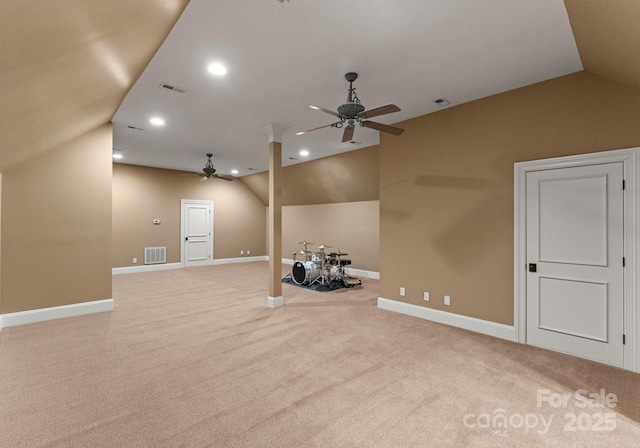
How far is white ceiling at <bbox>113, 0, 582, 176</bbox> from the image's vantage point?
2.39m

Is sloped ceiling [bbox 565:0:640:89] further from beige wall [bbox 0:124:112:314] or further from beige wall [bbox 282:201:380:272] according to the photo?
beige wall [bbox 0:124:112:314]

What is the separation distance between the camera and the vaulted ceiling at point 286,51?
206 cm

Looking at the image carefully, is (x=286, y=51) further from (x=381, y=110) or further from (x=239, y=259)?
(x=239, y=259)

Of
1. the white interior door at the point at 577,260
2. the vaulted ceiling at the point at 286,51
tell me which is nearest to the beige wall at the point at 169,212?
the vaulted ceiling at the point at 286,51

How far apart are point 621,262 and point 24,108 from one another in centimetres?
591

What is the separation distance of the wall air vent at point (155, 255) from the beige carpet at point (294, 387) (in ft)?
16.8

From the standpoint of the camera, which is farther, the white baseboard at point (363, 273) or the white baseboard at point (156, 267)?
the white baseboard at point (156, 267)

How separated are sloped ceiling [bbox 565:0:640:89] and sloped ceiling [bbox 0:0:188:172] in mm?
3061

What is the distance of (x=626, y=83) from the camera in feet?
9.89

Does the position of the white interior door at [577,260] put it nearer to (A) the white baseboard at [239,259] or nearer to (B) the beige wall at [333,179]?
(B) the beige wall at [333,179]

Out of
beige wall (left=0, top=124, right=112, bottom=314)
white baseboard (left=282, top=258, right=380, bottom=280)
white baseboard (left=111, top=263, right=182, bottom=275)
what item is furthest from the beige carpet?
white baseboard (left=111, top=263, right=182, bottom=275)

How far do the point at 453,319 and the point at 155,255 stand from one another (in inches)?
348

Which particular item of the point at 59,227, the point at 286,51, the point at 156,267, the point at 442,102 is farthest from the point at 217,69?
the point at 156,267

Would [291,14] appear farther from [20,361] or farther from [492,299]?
[20,361]
